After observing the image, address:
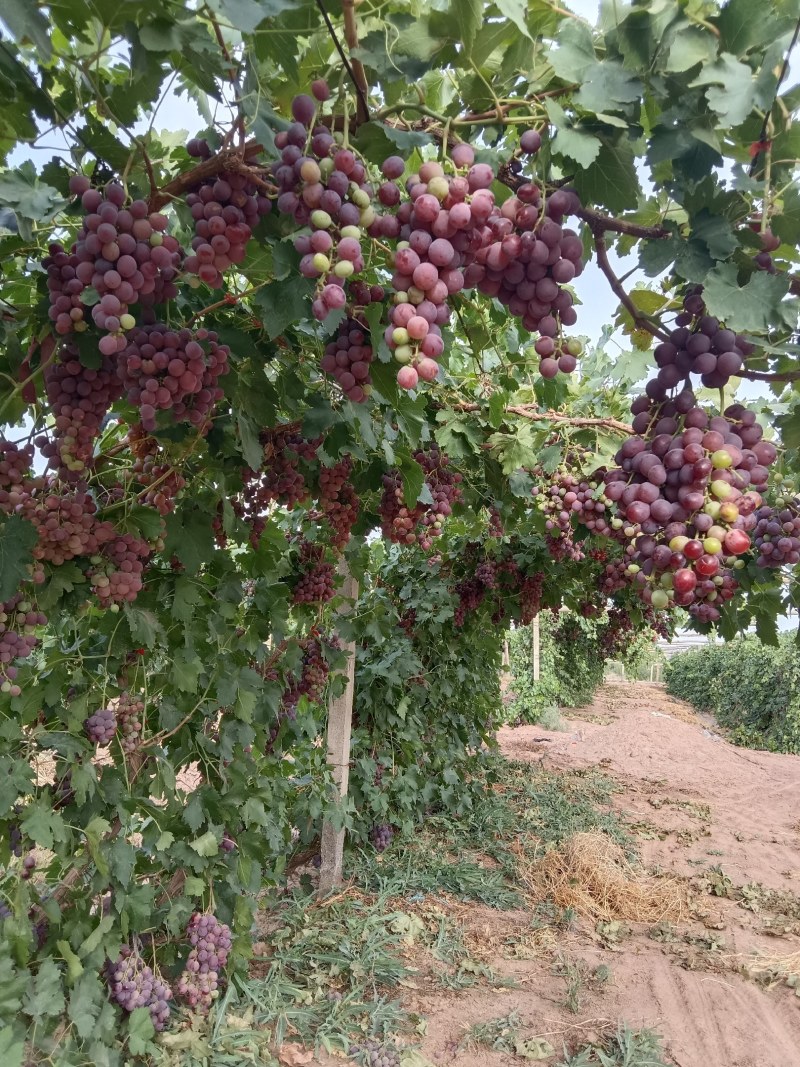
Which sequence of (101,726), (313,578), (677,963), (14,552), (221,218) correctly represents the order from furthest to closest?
1. (677,963)
2. (313,578)
3. (101,726)
4. (14,552)
5. (221,218)

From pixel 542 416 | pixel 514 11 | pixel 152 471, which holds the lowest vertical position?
pixel 152 471

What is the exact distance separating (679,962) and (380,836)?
2269 mm

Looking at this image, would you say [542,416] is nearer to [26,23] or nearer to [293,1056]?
[26,23]

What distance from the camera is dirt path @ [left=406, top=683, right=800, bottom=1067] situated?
3636 mm

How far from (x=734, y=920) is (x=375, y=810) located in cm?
289

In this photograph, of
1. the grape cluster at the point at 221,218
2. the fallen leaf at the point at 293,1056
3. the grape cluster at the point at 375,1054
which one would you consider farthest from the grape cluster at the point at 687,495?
the fallen leaf at the point at 293,1056

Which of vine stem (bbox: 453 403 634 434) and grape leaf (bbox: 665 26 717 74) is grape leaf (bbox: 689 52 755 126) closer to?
grape leaf (bbox: 665 26 717 74)

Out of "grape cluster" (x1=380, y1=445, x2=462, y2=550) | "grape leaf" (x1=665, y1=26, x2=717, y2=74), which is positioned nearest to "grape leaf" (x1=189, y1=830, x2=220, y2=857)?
"grape cluster" (x1=380, y1=445, x2=462, y2=550)

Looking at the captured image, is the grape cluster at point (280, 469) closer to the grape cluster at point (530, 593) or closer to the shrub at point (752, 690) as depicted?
the grape cluster at point (530, 593)

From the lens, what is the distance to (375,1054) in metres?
3.18

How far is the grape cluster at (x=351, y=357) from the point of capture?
1.60 meters

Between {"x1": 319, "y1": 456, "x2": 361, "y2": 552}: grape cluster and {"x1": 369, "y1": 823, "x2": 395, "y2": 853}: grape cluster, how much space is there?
10.5 ft

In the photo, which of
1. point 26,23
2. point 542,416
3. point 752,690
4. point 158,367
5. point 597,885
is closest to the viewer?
point 26,23

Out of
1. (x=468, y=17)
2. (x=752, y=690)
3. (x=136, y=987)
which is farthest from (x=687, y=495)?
(x=752, y=690)
